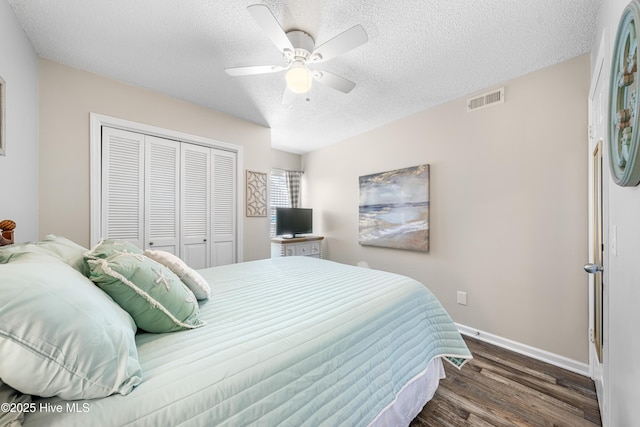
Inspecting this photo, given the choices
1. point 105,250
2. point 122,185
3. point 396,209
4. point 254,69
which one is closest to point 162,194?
point 122,185

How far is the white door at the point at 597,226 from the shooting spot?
142cm

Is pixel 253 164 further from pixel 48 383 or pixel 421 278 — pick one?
pixel 48 383

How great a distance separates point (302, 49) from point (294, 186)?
3165 mm

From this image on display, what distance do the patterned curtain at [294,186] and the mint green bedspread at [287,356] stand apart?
3131mm

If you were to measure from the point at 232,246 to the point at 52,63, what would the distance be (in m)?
2.42

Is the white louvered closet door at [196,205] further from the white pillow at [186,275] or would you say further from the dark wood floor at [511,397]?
the dark wood floor at [511,397]

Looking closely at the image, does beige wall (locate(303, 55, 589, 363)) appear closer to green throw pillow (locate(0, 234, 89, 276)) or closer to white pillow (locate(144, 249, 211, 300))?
white pillow (locate(144, 249, 211, 300))

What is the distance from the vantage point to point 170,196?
283 centimetres

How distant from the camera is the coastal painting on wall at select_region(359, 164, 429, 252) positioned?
2.93m

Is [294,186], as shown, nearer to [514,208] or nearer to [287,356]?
[514,208]

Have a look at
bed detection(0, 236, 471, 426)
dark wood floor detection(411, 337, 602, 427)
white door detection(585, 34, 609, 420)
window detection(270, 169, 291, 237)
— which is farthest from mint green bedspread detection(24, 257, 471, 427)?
window detection(270, 169, 291, 237)

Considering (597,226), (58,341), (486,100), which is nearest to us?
(58,341)

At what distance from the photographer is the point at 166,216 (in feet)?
9.19

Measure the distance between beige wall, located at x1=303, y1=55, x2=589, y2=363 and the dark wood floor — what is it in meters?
0.28
